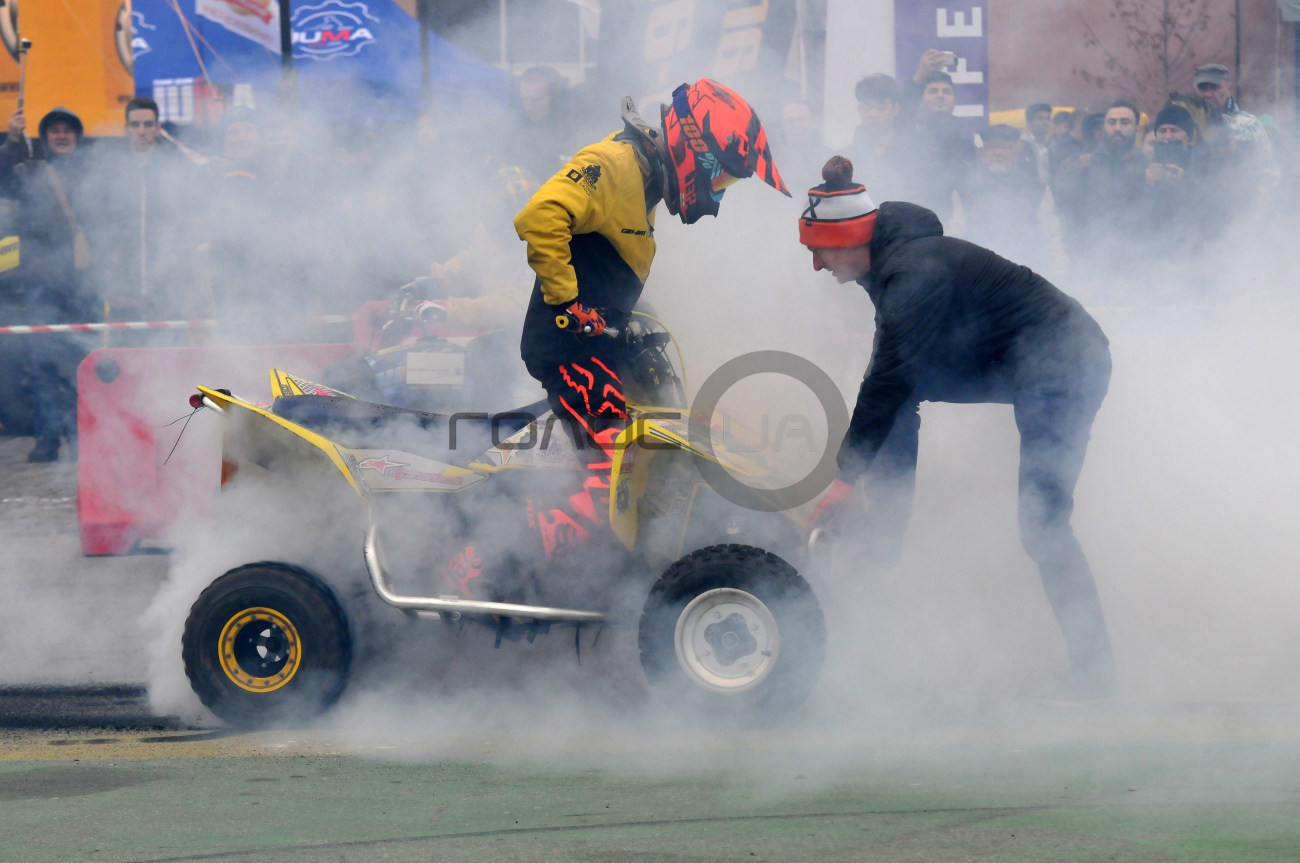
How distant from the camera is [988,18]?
21.9 feet

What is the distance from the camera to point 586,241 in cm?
411

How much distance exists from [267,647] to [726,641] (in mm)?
1359

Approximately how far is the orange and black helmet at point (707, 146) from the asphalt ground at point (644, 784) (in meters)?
1.57

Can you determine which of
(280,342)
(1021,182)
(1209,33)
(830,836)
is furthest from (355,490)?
(1209,33)

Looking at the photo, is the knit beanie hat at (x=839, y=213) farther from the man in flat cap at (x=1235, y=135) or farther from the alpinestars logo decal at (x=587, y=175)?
the man in flat cap at (x=1235, y=135)

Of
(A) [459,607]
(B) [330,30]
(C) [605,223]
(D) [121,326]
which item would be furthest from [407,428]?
(B) [330,30]

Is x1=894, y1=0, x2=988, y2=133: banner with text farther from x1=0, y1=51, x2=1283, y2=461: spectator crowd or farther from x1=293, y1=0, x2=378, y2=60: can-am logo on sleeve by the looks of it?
x1=293, y1=0, x2=378, y2=60: can-am logo on sleeve

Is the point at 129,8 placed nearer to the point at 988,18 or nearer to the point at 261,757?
the point at 988,18

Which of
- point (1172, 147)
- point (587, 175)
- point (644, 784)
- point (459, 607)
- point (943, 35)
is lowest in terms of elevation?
point (644, 784)

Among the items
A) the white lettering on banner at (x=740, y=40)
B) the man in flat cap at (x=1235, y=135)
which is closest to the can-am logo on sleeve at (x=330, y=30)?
the white lettering on banner at (x=740, y=40)

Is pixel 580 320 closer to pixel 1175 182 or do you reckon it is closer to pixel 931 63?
pixel 931 63

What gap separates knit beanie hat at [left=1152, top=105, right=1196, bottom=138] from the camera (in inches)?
258

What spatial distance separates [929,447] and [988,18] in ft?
8.79

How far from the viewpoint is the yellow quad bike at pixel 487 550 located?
3887 millimetres
